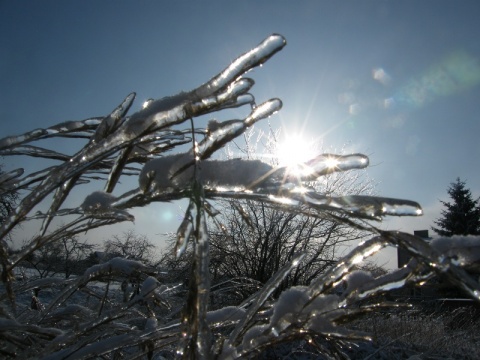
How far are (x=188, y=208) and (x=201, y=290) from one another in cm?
10

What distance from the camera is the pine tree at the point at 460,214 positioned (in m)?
21.1

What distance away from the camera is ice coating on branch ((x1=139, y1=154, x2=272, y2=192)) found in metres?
0.56

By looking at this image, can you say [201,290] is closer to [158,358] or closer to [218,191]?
[218,191]

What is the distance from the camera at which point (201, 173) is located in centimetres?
57

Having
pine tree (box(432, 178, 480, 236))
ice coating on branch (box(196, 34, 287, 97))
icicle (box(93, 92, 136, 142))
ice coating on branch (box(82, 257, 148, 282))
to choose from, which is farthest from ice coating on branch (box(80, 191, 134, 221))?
pine tree (box(432, 178, 480, 236))

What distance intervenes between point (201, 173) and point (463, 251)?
1.24 feet

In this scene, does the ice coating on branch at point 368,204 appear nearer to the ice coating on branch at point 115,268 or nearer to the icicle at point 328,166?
the icicle at point 328,166

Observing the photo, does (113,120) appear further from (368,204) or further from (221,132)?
(368,204)

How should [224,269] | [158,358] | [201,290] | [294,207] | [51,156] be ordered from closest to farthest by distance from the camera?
[201,290] → [294,207] → [51,156] → [158,358] → [224,269]

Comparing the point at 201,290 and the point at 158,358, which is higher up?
the point at 201,290

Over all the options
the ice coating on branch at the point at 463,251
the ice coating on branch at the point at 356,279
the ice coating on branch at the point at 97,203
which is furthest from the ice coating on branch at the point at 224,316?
the ice coating on branch at the point at 463,251

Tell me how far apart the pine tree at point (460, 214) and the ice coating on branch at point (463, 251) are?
76.5 ft

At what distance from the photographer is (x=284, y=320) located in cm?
65

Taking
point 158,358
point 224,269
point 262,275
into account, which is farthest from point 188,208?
point 224,269
